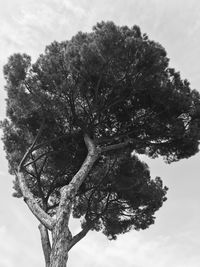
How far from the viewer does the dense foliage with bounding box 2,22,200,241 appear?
32.5 feet

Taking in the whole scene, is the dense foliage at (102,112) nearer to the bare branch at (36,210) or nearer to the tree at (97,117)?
the tree at (97,117)

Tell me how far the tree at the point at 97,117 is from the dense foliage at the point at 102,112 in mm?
28

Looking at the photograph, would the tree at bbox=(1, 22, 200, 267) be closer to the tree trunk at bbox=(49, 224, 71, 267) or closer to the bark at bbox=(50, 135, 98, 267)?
the bark at bbox=(50, 135, 98, 267)

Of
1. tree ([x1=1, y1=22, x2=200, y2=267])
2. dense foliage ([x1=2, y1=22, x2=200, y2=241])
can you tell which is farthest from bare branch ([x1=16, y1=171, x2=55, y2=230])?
dense foliage ([x1=2, y1=22, x2=200, y2=241])

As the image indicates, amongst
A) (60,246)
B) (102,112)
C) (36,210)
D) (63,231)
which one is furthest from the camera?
(102,112)

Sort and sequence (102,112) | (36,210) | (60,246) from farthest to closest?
1. (102,112)
2. (36,210)
3. (60,246)

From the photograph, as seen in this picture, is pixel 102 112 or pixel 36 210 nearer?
pixel 36 210

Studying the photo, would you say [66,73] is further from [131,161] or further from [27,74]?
[131,161]

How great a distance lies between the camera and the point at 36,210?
909 cm

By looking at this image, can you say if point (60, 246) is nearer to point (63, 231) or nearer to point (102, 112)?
point (63, 231)

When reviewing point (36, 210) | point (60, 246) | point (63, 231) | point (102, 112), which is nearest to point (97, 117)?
point (102, 112)

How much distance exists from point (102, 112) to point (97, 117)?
8.4 inches

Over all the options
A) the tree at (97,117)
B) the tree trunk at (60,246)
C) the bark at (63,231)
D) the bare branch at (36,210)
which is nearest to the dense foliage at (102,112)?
the tree at (97,117)

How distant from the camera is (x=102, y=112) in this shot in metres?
10.9
